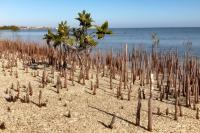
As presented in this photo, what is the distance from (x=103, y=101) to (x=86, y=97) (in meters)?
0.88

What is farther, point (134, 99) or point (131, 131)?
point (134, 99)

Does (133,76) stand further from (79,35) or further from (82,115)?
(82,115)

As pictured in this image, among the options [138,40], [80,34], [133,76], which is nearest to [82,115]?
[133,76]

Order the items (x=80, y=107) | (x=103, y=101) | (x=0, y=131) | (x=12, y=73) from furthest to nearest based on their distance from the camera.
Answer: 1. (x=12, y=73)
2. (x=103, y=101)
3. (x=80, y=107)
4. (x=0, y=131)

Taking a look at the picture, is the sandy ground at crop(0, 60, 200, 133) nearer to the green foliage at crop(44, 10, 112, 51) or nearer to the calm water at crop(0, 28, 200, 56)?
the green foliage at crop(44, 10, 112, 51)

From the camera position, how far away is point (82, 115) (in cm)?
1227

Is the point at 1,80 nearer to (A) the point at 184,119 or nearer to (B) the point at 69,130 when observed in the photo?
(B) the point at 69,130

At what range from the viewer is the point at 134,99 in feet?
48.5

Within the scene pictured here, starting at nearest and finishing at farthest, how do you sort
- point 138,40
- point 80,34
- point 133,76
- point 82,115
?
1. point 82,115
2. point 133,76
3. point 80,34
4. point 138,40

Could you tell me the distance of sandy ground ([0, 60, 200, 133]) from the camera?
36.4 ft

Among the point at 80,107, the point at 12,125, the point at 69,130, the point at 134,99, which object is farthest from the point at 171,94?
the point at 12,125

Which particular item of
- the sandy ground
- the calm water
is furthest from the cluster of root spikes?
the calm water

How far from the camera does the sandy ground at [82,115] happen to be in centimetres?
1109

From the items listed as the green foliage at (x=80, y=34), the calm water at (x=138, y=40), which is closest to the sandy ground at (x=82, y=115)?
the green foliage at (x=80, y=34)
